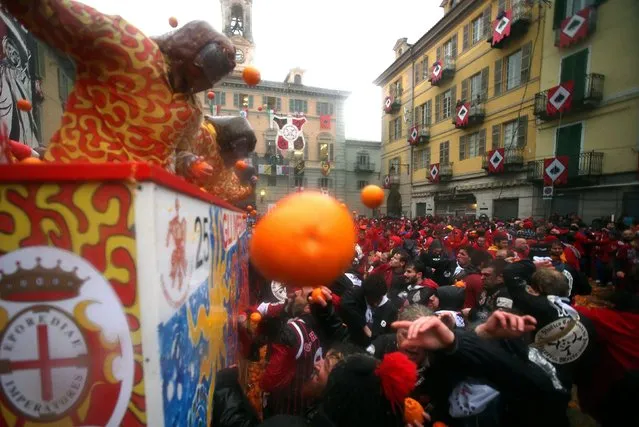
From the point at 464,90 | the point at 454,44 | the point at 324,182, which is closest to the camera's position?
the point at 464,90

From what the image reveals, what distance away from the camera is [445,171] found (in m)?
25.2

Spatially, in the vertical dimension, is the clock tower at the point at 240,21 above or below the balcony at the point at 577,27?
above

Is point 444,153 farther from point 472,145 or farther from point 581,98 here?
point 581,98

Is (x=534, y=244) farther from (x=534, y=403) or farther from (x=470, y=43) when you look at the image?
(x=470, y=43)

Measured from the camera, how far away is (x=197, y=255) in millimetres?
1555

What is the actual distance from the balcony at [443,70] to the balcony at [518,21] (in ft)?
15.8

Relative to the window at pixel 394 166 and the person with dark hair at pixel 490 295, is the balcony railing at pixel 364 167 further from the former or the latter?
the person with dark hair at pixel 490 295

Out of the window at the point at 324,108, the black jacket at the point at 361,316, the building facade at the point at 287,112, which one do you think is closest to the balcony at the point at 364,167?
the building facade at the point at 287,112

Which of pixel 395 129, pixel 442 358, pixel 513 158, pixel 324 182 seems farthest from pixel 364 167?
pixel 442 358

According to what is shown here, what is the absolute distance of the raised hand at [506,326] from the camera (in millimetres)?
1741

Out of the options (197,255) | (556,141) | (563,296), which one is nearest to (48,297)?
(197,255)

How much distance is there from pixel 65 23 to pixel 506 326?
2488 mm

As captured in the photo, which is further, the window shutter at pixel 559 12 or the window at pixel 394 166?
the window at pixel 394 166

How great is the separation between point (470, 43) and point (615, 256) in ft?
64.9
